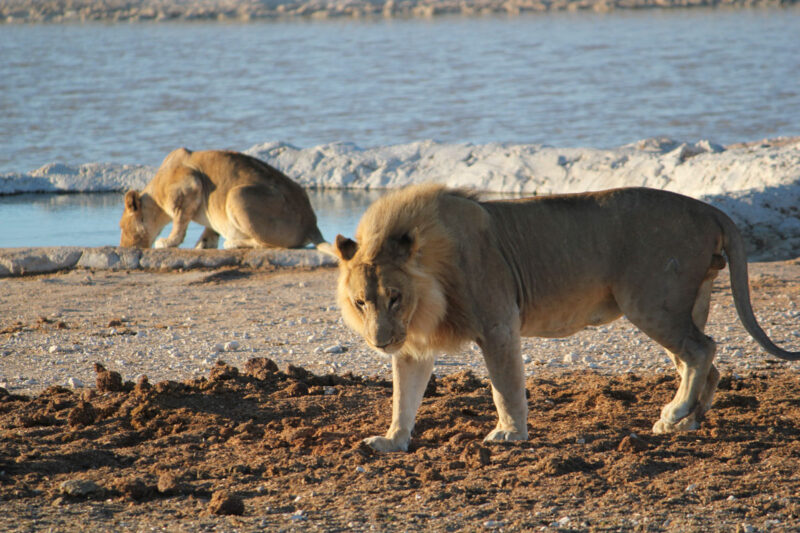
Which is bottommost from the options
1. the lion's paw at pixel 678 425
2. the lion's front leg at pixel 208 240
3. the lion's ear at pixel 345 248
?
the lion's front leg at pixel 208 240

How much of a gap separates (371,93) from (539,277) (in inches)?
1212

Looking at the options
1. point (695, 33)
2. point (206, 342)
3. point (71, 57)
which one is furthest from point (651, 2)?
point (206, 342)

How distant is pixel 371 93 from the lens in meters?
36.4

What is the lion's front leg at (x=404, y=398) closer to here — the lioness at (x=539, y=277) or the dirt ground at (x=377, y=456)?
the lioness at (x=539, y=277)

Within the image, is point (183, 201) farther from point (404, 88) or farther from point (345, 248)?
point (404, 88)

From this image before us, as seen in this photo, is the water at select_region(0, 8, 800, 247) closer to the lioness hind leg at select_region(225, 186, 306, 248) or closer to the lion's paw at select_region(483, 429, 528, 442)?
the lioness hind leg at select_region(225, 186, 306, 248)

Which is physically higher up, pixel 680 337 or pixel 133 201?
pixel 680 337

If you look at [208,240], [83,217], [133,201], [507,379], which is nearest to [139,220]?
[133,201]

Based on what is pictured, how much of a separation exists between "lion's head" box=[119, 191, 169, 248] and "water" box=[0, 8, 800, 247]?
0.92 meters

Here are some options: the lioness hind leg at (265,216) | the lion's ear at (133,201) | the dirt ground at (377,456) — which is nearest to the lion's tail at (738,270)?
the dirt ground at (377,456)

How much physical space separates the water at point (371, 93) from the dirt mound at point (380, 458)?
7.64 metres

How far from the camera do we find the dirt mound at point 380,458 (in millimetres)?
4988

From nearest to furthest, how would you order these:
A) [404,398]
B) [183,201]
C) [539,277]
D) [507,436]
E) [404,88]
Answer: [507,436], [404,398], [539,277], [183,201], [404,88]

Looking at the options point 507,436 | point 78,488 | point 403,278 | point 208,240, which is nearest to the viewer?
point 78,488
